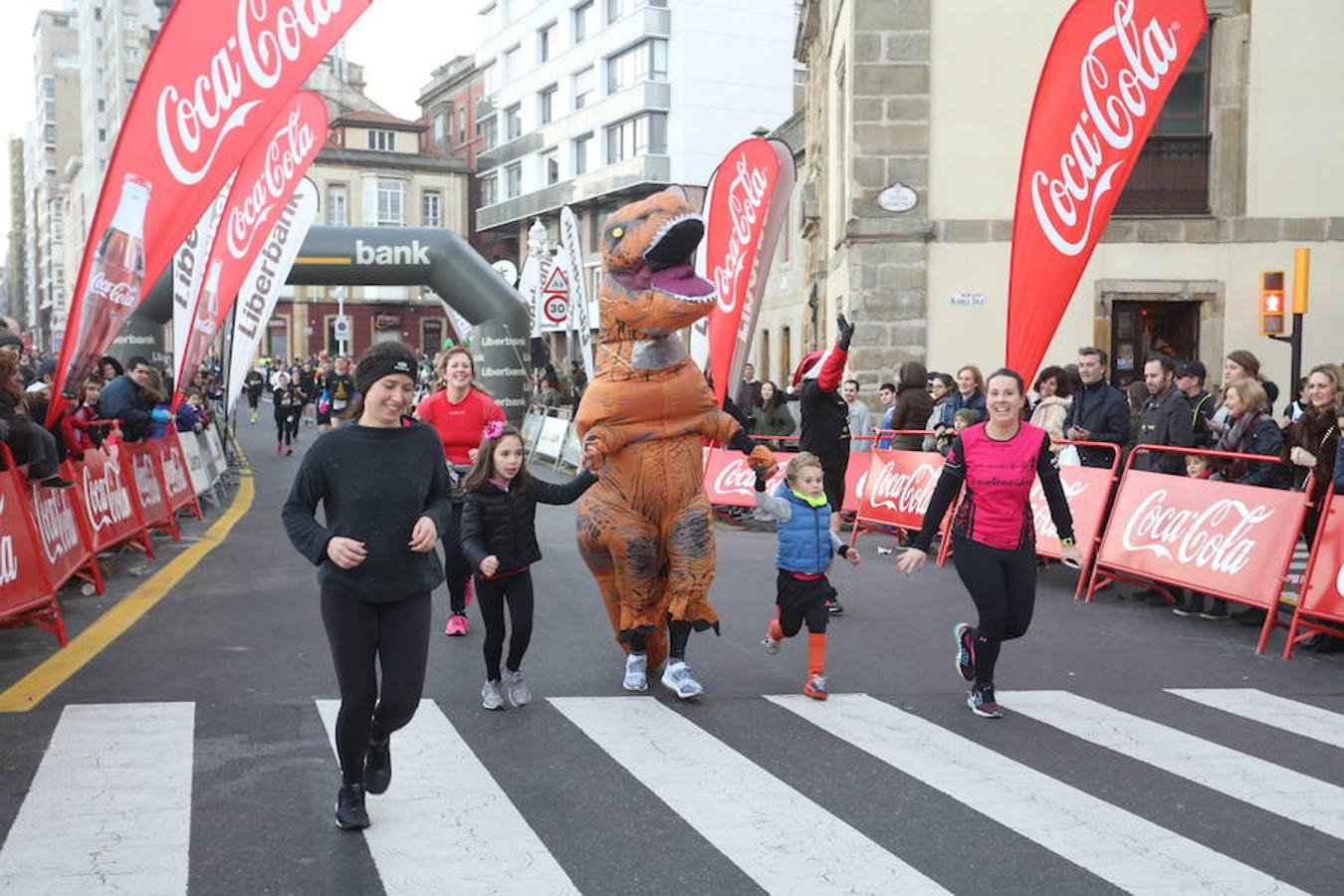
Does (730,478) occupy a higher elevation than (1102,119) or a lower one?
lower

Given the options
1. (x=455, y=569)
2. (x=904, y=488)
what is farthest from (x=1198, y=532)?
(x=455, y=569)

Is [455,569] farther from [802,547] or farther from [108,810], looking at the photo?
[108,810]

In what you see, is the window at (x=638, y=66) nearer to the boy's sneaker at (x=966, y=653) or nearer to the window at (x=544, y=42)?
the window at (x=544, y=42)

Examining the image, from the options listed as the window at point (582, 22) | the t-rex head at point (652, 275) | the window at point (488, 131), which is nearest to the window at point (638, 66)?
the window at point (582, 22)

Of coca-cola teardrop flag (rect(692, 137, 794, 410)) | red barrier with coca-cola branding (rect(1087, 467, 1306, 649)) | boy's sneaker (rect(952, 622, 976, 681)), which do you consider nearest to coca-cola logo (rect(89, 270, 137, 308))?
coca-cola teardrop flag (rect(692, 137, 794, 410))

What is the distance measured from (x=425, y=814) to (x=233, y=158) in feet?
20.0

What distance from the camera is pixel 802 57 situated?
29234 millimetres

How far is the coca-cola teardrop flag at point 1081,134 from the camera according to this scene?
388 inches

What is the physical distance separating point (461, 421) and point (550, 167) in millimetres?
51116

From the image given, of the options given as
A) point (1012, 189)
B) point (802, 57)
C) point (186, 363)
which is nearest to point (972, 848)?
point (186, 363)

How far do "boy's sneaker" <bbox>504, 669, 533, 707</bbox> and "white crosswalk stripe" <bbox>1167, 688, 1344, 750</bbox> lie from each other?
3.32 metres

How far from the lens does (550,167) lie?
58.0 meters

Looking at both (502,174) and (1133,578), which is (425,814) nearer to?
(1133,578)

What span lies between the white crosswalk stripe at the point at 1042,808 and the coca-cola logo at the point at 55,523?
479 cm
